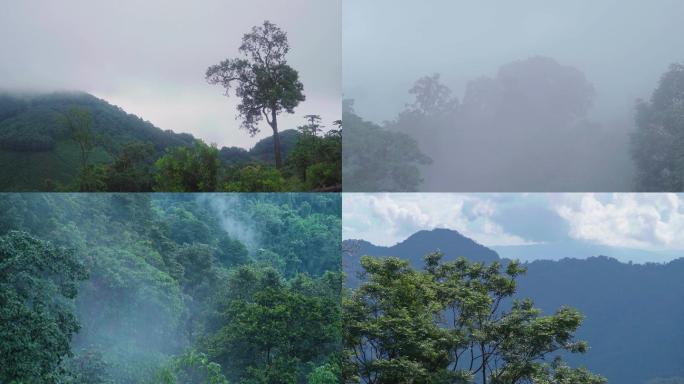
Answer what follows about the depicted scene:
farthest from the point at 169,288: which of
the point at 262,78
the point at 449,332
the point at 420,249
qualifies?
the point at 449,332

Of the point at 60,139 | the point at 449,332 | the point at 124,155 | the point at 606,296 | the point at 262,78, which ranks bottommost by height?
the point at 449,332

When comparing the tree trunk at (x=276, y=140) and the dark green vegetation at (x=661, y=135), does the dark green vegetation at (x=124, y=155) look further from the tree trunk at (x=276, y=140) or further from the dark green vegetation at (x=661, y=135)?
the dark green vegetation at (x=661, y=135)

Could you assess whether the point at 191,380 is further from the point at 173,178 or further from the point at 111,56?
the point at 111,56

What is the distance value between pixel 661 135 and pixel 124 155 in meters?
4.26

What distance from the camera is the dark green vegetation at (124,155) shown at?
624cm

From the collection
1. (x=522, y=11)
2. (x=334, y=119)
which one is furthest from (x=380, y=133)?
(x=522, y=11)

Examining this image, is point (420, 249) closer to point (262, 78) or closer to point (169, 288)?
point (262, 78)

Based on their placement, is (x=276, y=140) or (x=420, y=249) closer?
(x=276, y=140)

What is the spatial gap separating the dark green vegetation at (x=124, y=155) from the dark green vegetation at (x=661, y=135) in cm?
238

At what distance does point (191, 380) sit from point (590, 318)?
328 centimetres

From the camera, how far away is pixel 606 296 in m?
6.47

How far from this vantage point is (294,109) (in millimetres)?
6309

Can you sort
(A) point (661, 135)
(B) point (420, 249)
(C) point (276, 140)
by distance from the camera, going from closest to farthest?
(A) point (661, 135), (C) point (276, 140), (B) point (420, 249)

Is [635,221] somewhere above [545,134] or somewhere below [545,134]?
below
